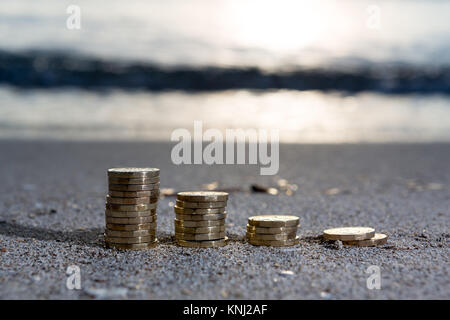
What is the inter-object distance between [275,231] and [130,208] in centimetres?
104

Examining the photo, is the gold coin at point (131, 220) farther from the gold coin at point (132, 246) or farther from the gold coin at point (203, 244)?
the gold coin at point (203, 244)

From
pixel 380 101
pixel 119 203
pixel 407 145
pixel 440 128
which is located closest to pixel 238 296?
pixel 119 203

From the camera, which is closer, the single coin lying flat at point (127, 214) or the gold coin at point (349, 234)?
the single coin lying flat at point (127, 214)

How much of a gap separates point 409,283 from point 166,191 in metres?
4.03

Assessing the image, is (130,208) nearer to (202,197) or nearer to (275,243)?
(202,197)

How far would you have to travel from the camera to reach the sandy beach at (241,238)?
119 inches

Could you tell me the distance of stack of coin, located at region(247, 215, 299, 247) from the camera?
3869 millimetres

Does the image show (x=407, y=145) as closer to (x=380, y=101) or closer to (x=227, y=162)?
(x=227, y=162)

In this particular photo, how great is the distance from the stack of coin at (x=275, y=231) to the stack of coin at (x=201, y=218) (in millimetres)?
266

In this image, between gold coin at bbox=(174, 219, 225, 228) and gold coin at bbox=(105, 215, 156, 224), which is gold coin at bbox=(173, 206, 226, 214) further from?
gold coin at bbox=(105, 215, 156, 224)

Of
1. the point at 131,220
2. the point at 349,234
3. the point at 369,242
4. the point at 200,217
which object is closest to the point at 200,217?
the point at 200,217

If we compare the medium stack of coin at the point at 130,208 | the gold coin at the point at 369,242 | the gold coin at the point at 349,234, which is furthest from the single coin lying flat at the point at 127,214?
the gold coin at the point at 369,242

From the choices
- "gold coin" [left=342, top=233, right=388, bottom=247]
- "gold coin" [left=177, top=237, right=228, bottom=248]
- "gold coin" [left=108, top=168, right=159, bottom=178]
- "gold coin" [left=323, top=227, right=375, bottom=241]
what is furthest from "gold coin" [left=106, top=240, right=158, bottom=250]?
"gold coin" [left=342, top=233, right=388, bottom=247]
